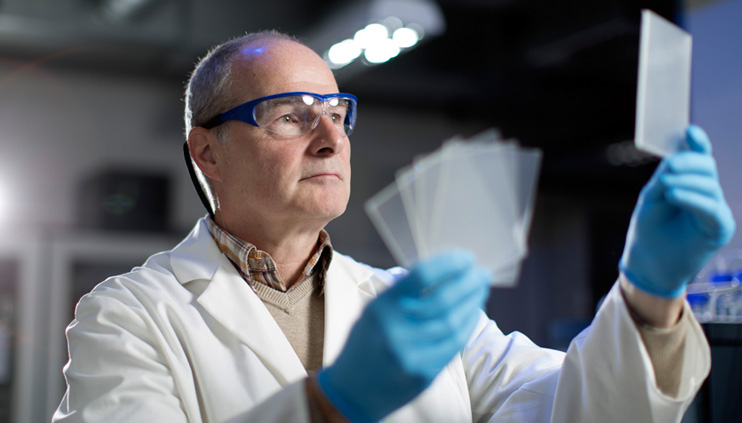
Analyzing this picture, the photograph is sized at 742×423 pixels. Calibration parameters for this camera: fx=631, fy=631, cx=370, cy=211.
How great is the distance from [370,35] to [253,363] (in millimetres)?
2688

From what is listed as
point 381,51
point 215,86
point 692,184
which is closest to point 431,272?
point 692,184

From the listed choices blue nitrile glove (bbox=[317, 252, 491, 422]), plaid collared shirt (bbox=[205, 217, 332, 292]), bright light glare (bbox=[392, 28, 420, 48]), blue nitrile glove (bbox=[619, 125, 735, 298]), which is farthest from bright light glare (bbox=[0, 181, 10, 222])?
blue nitrile glove (bbox=[619, 125, 735, 298])

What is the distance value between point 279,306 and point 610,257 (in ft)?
17.2

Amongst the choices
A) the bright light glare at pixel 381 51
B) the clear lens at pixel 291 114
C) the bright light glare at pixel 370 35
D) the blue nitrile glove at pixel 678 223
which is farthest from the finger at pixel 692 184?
the bright light glare at pixel 381 51

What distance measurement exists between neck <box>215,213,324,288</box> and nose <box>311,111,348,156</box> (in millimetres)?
152

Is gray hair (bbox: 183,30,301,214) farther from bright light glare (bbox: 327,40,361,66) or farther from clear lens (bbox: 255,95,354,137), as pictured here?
bright light glare (bbox: 327,40,361,66)

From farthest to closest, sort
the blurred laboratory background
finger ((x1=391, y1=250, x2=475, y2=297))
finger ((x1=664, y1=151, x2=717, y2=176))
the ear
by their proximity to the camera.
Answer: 1. the blurred laboratory background
2. the ear
3. finger ((x1=664, y1=151, x2=717, y2=176))
4. finger ((x1=391, y1=250, x2=475, y2=297))

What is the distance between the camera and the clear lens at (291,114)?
1227 millimetres

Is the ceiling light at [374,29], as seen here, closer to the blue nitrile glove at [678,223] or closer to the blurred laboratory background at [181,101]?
the blurred laboratory background at [181,101]

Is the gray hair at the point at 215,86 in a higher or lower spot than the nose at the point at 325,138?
higher

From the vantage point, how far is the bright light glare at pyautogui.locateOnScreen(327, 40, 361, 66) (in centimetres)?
360

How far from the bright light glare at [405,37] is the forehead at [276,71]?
2250mm

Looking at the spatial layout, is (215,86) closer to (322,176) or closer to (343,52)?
(322,176)

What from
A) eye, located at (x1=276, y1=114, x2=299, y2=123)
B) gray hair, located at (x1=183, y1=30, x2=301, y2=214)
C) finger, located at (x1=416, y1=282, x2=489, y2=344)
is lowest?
finger, located at (x1=416, y1=282, x2=489, y2=344)
